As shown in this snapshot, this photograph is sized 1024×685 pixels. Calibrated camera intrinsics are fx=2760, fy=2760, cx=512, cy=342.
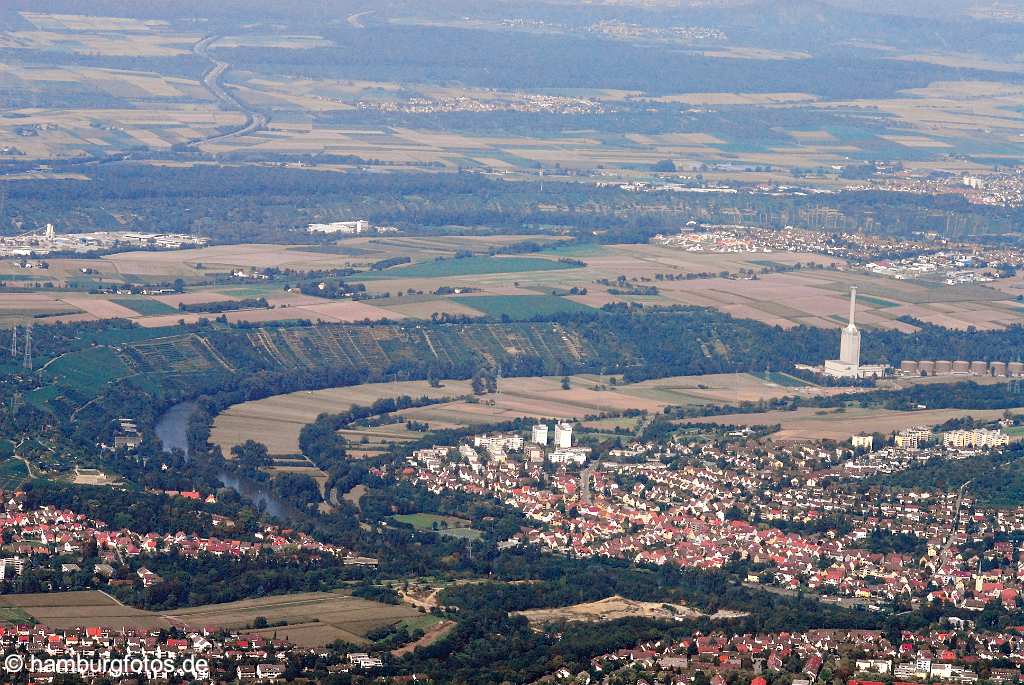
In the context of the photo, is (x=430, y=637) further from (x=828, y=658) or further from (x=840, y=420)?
(x=840, y=420)

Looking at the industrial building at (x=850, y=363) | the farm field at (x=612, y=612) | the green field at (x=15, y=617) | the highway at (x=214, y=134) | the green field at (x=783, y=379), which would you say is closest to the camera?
the green field at (x=15, y=617)

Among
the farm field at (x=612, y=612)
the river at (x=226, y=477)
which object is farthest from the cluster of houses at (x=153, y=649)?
the river at (x=226, y=477)

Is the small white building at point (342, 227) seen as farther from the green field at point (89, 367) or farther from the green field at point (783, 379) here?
the green field at point (89, 367)

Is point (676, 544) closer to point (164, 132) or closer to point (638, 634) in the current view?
point (638, 634)

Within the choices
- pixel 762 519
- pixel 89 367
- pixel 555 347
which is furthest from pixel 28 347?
pixel 762 519

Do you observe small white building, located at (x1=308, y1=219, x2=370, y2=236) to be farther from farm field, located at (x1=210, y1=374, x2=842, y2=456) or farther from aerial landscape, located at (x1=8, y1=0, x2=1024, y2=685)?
farm field, located at (x1=210, y1=374, x2=842, y2=456)

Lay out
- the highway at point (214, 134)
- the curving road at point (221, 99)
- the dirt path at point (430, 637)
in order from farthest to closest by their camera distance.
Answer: the curving road at point (221, 99) → the highway at point (214, 134) → the dirt path at point (430, 637)

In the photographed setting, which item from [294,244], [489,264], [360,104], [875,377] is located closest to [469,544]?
[875,377]
